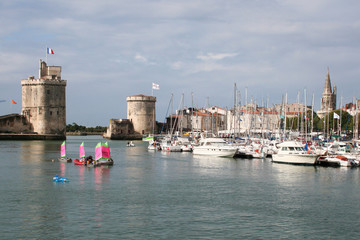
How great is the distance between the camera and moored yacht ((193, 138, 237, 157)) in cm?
3916

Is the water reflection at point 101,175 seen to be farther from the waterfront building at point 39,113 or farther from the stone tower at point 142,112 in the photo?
the stone tower at point 142,112

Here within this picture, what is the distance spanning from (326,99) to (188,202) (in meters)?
112

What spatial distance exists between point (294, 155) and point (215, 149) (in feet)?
27.5

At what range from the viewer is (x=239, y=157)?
4034cm

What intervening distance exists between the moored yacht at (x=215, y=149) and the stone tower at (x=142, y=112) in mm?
49255

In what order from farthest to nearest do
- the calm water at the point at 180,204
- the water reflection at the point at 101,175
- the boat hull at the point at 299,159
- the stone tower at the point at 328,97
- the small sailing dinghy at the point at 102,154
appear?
the stone tower at the point at 328,97, the boat hull at the point at 299,159, the small sailing dinghy at the point at 102,154, the water reflection at the point at 101,175, the calm water at the point at 180,204

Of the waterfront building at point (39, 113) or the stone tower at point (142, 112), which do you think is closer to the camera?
the waterfront building at point (39, 113)

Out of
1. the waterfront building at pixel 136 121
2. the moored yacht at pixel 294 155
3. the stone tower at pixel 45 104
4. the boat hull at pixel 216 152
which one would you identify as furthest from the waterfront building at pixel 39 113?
the moored yacht at pixel 294 155

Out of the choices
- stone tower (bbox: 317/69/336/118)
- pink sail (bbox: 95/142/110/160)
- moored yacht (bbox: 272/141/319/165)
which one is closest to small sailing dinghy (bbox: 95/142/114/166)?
pink sail (bbox: 95/142/110/160)

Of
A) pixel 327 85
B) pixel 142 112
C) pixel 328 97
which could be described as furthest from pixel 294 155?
pixel 327 85

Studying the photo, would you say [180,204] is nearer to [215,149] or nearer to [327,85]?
[215,149]

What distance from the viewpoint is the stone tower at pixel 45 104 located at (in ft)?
242

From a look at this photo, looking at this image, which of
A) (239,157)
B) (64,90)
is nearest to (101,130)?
(64,90)

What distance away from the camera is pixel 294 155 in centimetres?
3309
